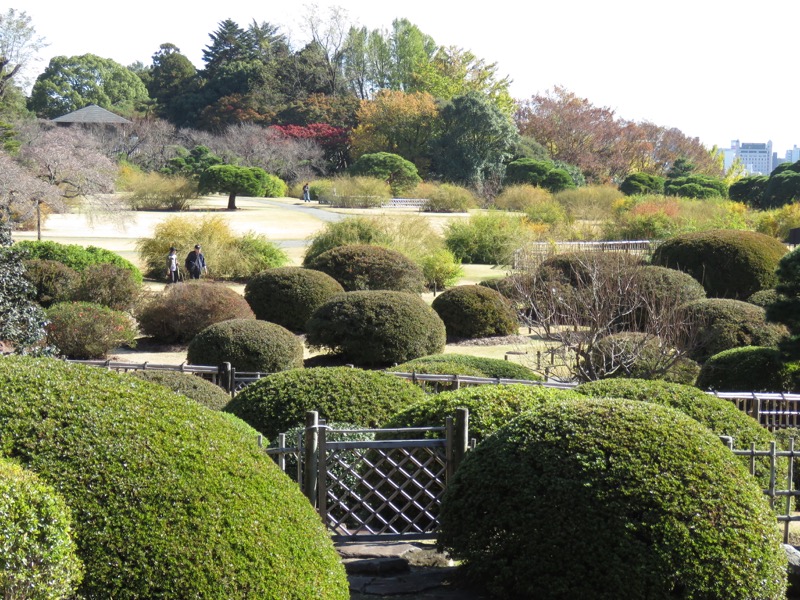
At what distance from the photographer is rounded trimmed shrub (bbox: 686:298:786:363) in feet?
44.6

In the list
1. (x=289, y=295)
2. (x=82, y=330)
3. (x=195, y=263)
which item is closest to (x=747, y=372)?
(x=289, y=295)

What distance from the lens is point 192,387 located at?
931 cm

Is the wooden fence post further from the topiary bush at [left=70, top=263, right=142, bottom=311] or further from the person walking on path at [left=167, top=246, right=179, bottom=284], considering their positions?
the person walking on path at [left=167, top=246, right=179, bottom=284]

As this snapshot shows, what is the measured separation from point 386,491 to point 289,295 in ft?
37.3

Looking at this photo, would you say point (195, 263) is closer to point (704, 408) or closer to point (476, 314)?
point (476, 314)

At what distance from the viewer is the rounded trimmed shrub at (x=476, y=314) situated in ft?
54.8

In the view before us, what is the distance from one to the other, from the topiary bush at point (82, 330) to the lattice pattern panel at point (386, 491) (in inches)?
379

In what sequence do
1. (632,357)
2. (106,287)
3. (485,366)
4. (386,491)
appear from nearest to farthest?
1. (386,491)
2. (632,357)
3. (485,366)
4. (106,287)

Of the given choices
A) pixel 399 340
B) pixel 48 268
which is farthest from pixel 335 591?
pixel 48 268

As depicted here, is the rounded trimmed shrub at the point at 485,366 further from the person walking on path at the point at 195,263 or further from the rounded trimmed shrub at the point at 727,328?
the person walking on path at the point at 195,263

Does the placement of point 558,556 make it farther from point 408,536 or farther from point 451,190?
point 451,190

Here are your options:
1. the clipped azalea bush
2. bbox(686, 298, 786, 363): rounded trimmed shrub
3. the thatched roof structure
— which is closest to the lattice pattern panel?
the clipped azalea bush

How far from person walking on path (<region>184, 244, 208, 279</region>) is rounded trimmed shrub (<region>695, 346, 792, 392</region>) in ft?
44.6

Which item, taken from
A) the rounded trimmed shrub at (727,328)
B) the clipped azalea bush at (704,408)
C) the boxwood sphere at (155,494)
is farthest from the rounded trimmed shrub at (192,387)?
the rounded trimmed shrub at (727,328)
